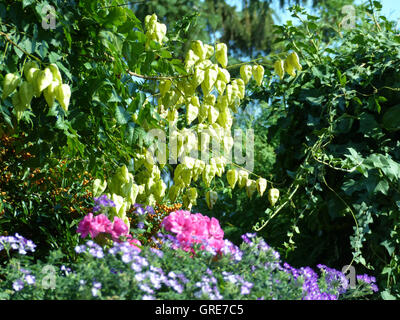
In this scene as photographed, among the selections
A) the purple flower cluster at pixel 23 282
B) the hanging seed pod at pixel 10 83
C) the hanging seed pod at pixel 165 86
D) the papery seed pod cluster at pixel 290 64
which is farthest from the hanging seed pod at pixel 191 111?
the purple flower cluster at pixel 23 282

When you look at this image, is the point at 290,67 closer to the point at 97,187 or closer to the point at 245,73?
the point at 245,73

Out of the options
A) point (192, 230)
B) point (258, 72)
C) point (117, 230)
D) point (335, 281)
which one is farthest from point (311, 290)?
point (258, 72)

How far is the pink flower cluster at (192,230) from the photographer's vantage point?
172 cm

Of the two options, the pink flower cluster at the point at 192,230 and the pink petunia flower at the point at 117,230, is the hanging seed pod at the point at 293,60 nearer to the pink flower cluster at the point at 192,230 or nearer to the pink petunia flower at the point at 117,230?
the pink flower cluster at the point at 192,230

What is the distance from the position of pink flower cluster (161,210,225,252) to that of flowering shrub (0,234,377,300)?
40 millimetres

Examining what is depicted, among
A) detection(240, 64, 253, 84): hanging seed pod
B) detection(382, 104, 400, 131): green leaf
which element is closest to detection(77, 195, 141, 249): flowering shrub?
detection(240, 64, 253, 84): hanging seed pod

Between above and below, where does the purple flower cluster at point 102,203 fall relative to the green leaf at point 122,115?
below

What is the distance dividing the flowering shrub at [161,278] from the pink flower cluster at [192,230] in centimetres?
4

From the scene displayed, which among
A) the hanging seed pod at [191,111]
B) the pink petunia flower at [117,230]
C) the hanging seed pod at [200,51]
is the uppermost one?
the hanging seed pod at [200,51]

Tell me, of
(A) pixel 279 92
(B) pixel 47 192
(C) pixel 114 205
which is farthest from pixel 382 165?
(B) pixel 47 192

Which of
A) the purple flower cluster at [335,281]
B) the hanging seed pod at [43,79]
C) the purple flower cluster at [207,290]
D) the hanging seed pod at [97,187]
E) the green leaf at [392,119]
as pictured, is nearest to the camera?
the purple flower cluster at [207,290]

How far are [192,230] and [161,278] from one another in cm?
34

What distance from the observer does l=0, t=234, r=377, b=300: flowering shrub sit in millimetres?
1413

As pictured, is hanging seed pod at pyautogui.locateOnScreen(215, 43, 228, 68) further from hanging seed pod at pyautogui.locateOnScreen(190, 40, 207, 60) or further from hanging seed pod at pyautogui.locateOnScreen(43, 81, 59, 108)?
hanging seed pod at pyautogui.locateOnScreen(43, 81, 59, 108)
